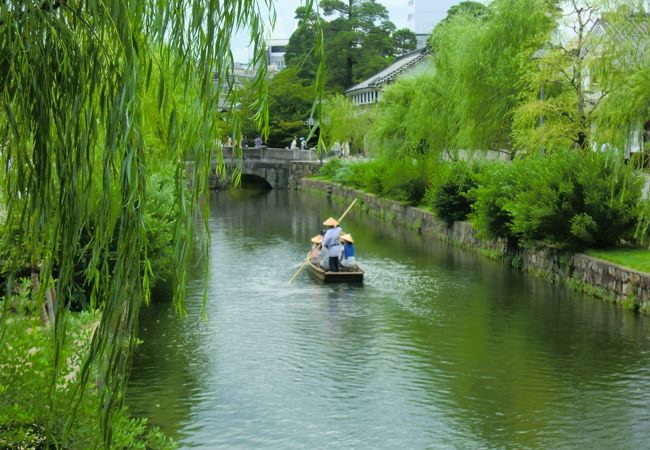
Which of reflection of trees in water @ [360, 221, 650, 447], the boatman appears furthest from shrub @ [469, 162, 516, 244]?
the boatman

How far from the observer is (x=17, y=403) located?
6297 mm

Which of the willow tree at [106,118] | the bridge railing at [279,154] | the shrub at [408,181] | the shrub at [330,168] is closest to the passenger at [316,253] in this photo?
the shrub at [408,181]

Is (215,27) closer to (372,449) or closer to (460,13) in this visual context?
(372,449)

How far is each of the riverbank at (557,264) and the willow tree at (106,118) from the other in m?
13.4

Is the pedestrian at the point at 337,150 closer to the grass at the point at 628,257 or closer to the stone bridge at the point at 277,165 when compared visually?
the stone bridge at the point at 277,165

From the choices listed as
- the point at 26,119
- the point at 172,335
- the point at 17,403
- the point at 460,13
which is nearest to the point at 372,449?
the point at 17,403

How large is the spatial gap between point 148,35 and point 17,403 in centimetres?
294

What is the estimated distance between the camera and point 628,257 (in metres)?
18.4

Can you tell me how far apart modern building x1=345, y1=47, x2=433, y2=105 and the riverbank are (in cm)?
3056

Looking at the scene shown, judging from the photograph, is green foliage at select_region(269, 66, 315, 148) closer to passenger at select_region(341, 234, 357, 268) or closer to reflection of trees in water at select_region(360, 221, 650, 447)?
passenger at select_region(341, 234, 357, 268)

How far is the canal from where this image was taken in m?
10.8

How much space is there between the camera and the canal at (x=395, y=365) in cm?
1081

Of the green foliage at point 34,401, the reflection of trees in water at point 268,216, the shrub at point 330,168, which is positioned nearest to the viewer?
the green foliage at point 34,401

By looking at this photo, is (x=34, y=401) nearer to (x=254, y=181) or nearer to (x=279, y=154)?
(x=279, y=154)
